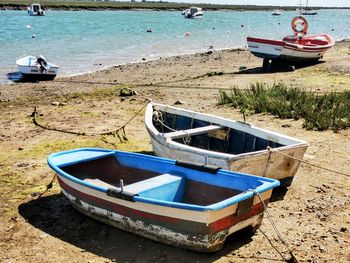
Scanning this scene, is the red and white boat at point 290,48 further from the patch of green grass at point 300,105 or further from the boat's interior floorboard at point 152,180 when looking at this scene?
the boat's interior floorboard at point 152,180

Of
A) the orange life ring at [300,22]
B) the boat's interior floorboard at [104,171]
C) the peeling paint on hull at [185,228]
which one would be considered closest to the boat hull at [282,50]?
the orange life ring at [300,22]

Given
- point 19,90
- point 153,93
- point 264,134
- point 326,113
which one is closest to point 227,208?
point 264,134

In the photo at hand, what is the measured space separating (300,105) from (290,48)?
8670 mm

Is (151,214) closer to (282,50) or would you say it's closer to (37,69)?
(37,69)

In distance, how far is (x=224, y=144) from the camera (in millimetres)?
8094

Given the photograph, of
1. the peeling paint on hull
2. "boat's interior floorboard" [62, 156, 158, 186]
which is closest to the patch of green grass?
"boat's interior floorboard" [62, 156, 158, 186]

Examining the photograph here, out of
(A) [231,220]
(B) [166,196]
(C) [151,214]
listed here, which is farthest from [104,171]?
(A) [231,220]

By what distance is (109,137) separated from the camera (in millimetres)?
10125

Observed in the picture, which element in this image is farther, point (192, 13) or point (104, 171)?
point (192, 13)

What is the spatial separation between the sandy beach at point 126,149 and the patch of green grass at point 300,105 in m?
0.30

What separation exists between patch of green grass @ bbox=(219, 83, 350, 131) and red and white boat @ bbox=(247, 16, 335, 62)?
266 inches

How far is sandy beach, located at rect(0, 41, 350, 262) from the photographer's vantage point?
5.55 metres

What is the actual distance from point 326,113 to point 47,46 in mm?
26738

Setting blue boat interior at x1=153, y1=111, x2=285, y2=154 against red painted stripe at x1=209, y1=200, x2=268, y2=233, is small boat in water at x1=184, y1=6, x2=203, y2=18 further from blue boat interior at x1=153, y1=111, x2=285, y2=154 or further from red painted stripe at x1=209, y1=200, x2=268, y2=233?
red painted stripe at x1=209, y1=200, x2=268, y2=233
